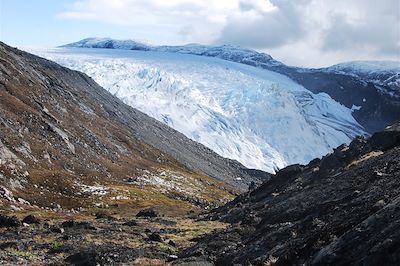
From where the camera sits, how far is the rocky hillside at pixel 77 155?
76.6 metres

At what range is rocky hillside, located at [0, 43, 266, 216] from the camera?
7656 cm

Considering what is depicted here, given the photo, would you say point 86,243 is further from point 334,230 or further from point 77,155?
point 77,155

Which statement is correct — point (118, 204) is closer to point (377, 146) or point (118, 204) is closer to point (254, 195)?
point (254, 195)

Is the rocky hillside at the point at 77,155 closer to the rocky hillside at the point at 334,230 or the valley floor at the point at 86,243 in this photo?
the valley floor at the point at 86,243

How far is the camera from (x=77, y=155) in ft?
343

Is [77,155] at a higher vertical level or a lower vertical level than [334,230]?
lower

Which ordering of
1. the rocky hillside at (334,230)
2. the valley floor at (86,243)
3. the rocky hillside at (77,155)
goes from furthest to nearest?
1. the rocky hillside at (77,155)
2. the valley floor at (86,243)
3. the rocky hillside at (334,230)

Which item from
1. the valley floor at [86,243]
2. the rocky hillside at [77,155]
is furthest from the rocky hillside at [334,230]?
the rocky hillside at [77,155]

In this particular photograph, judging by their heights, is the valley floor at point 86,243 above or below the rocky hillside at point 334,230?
below

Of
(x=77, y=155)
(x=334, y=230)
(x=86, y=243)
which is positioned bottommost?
(x=77, y=155)

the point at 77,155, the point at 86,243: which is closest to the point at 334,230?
the point at 86,243

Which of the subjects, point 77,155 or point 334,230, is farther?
point 77,155

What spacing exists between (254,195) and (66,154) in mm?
41194

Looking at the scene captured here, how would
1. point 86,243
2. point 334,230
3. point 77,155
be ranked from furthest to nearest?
point 77,155 < point 86,243 < point 334,230
